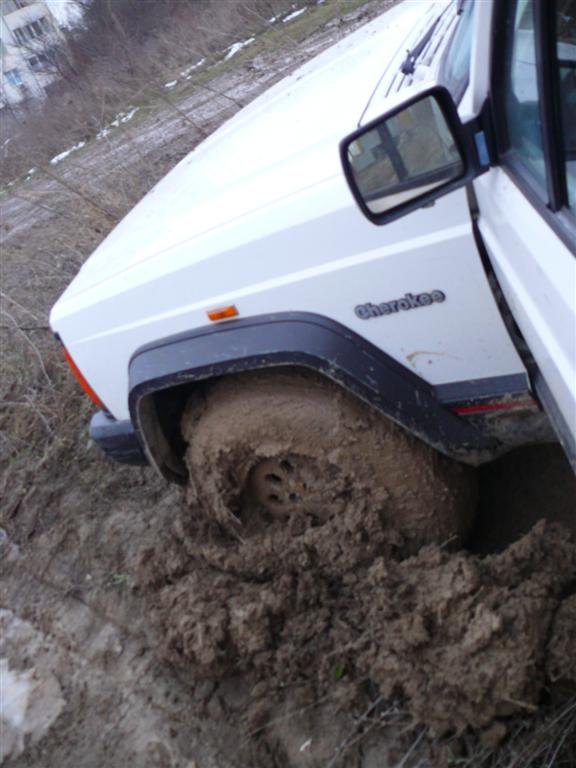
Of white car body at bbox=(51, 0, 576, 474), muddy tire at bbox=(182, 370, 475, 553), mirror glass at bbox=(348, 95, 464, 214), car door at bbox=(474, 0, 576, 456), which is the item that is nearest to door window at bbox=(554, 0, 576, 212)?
car door at bbox=(474, 0, 576, 456)

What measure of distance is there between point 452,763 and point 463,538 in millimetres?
832

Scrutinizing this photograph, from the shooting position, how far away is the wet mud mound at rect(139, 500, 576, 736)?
236 cm

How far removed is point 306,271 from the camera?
250 centimetres

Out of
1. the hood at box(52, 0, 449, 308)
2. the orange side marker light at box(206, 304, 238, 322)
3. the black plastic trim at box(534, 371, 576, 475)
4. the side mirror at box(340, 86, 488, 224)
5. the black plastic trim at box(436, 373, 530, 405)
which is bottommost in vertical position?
the black plastic trim at box(436, 373, 530, 405)

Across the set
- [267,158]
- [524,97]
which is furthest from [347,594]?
[524,97]

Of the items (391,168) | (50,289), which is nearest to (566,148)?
(391,168)

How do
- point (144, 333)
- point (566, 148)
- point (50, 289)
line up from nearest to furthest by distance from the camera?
1. point (566, 148)
2. point (144, 333)
3. point (50, 289)

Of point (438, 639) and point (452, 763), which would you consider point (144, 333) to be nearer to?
point (438, 639)

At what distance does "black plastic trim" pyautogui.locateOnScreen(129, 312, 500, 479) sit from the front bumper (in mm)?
584

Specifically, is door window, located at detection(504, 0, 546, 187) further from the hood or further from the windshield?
the hood

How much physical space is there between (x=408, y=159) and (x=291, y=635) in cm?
169

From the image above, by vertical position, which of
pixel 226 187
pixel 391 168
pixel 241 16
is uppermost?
pixel 391 168

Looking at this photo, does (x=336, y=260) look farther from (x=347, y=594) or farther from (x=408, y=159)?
(x=347, y=594)

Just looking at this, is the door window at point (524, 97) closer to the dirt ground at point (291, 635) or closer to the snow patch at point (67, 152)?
the dirt ground at point (291, 635)
